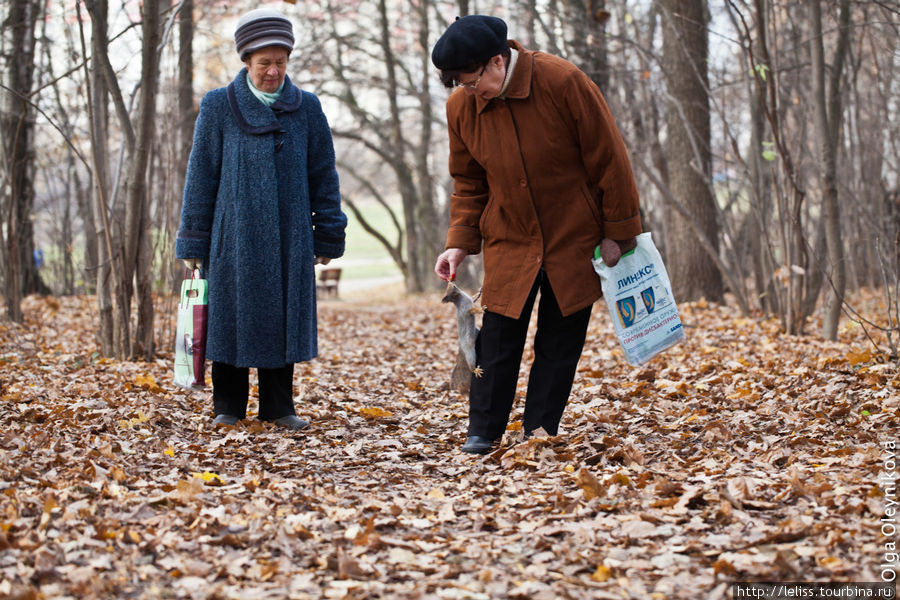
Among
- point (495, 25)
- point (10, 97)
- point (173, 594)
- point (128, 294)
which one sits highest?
point (10, 97)

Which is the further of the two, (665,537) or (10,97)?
(10,97)

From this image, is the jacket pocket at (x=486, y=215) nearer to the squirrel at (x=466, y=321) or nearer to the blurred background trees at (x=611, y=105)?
the squirrel at (x=466, y=321)

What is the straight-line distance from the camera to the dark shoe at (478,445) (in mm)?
4094

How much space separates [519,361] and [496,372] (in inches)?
4.5

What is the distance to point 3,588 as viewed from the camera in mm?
2443

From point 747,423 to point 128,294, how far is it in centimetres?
441

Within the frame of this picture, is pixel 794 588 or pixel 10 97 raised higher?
pixel 10 97

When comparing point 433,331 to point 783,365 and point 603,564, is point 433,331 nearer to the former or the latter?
point 783,365

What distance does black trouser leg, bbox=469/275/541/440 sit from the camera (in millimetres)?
4074

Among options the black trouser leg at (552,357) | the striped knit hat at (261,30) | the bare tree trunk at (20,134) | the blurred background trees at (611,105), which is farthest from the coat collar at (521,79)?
the bare tree trunk at (20,134)

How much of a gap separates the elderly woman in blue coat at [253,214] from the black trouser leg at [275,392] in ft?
0.52

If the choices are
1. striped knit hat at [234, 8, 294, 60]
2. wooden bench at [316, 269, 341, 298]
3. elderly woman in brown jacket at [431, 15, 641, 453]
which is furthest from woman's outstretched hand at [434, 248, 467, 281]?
wooden bench at [316, 269, 341, 298]

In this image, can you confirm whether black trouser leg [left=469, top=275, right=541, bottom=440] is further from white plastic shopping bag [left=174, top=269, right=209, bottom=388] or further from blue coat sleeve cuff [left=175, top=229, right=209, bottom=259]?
blue coat sleeve cuff [left=175, top=229, right=209, bottom=259]

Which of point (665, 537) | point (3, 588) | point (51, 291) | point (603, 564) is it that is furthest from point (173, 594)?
point (51, 291)
